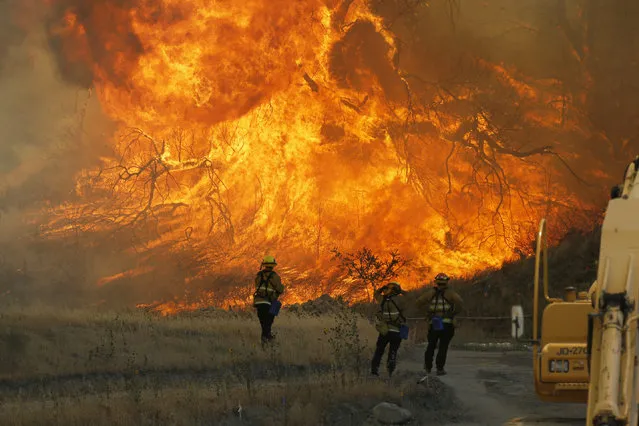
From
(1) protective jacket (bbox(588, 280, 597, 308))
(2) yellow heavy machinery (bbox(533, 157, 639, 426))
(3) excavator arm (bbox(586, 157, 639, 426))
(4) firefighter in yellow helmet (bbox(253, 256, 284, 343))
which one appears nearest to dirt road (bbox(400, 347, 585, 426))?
(4) firefighter in yellow helmet (bbox(253, 256, 284, 343))

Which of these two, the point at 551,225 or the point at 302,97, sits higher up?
the point at 302,97

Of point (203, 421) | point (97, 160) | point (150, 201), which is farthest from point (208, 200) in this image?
point (203, 421)

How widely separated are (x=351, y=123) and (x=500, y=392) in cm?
3256

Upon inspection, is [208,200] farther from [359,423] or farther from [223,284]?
[359,423]

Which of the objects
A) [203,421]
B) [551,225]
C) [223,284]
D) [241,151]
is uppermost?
[241,151]

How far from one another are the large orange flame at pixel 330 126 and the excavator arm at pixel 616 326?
39746 millimetres

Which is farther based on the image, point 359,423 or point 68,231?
point 68,231

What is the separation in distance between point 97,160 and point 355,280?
15385 millimetres

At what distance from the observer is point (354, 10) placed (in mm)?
48500

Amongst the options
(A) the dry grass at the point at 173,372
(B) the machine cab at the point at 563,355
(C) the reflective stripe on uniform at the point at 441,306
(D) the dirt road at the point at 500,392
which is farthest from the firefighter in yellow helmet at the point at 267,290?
(B) the machine cab at the point at 563,355

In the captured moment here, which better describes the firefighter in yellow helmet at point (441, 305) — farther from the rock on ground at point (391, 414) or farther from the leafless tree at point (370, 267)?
the leafless tree at point (370, 267)

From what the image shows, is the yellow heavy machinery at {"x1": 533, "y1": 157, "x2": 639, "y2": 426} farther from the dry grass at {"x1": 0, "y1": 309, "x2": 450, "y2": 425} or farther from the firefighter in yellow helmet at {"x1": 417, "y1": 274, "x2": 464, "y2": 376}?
the firefighter in yellow helmet at {"x1": 417, "y1": 274, "x2": 464, "y2": 376}

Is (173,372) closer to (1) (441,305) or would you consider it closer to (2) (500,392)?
(1) (441,305)

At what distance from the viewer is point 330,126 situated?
159 feet
